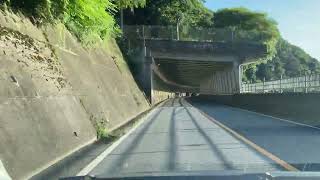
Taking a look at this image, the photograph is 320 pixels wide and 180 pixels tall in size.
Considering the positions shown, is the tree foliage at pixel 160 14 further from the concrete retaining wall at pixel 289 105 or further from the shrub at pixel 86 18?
the shrub at pixel 86 18

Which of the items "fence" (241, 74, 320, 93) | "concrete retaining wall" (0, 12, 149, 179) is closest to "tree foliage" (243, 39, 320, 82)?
"fence" (241, 74, 320, 93)

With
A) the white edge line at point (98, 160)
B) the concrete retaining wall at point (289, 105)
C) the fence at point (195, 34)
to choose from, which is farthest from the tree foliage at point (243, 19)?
the white edge line at point (98, 160)

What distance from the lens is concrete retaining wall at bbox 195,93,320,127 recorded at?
2878cm

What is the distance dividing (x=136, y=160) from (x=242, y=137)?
6.79 meters

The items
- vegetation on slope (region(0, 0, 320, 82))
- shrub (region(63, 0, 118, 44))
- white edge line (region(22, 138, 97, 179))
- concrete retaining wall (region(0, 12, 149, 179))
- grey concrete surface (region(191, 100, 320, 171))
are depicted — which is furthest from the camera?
shrub (region(63, 0, 118, 44))

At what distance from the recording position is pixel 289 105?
3362 cm

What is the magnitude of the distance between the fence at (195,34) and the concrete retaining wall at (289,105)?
20.4m

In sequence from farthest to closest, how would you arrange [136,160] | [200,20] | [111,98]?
1. [200,20]
2. [111,98]
3. [136,160]

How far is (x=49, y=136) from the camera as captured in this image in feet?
45.2

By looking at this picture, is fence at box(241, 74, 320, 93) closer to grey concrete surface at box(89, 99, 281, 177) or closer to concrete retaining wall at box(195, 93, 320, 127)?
concrete retaining wall at box(195, 93, 320, 127)

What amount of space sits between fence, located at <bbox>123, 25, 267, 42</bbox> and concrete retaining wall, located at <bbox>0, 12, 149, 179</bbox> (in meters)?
43.7

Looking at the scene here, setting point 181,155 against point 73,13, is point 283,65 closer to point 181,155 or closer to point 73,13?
point 73,13

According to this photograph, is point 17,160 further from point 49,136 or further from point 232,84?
point 232,84

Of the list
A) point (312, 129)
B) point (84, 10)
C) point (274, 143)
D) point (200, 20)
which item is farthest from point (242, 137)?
point (200, 20)
